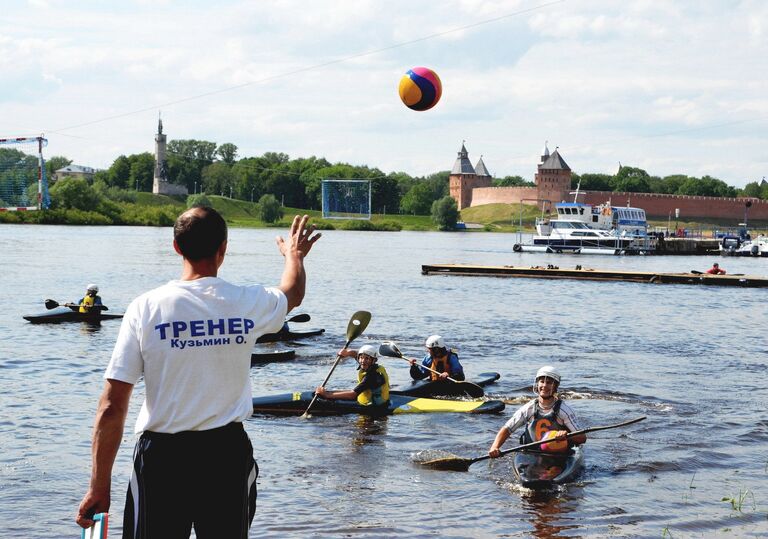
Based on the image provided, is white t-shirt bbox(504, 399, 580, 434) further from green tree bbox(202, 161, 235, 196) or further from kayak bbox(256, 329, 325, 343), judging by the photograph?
green tree bbox(202, 161, 235, 196)

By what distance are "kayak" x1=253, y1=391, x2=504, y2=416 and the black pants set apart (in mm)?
9246

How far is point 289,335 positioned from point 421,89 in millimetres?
6874

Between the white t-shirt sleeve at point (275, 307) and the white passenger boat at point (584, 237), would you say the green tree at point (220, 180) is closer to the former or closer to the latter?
the white passenger boat at point (584, 237)

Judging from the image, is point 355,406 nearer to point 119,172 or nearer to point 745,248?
point 745,248

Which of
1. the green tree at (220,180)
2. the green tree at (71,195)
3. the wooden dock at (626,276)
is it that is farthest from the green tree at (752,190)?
the wooden dock at (626,276)

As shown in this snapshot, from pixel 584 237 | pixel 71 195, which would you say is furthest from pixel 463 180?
pixel 584 237

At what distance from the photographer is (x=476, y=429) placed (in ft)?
42.5

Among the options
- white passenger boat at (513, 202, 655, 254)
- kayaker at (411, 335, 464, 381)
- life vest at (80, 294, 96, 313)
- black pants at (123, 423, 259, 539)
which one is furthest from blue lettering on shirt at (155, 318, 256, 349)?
white passenger boat at (513, 202, 655, 254)

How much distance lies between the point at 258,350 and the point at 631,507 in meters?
12.1

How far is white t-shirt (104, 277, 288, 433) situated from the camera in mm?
3787

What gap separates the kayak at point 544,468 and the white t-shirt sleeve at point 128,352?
6.57m

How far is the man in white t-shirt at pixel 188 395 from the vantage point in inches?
149

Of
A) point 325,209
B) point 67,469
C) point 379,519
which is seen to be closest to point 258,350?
point 67,469

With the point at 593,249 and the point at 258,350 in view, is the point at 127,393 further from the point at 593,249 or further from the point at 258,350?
the point at 593,249
